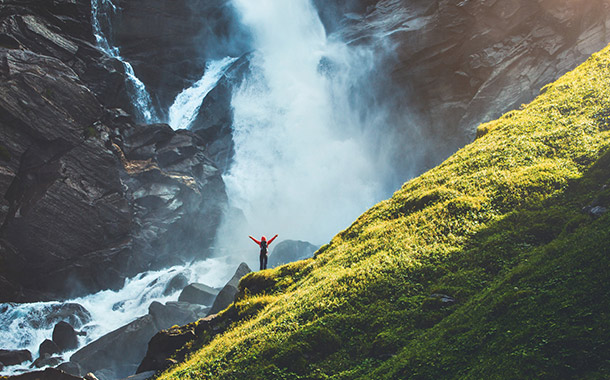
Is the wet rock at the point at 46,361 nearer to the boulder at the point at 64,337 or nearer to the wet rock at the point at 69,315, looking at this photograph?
the boulder at the point at 64,337

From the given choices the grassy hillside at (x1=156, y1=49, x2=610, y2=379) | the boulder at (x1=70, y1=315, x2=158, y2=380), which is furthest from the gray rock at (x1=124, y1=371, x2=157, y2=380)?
the boulder at (x1=70, y1=315, x2=158, y2=380)

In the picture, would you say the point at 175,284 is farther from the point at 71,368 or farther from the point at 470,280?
the point at 470,280

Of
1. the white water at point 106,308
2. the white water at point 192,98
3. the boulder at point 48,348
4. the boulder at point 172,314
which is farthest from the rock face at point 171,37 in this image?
the boulder at point 48,348

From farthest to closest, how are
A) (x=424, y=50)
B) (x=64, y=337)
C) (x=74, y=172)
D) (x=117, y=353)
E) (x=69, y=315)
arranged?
(x=424, y=50) → (x=74, y=172) → (x=69, y=315) → (x=64, y=337) → (x=117, y=353)

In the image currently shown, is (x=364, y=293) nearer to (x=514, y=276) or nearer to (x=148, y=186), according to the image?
(x=514, y=276)

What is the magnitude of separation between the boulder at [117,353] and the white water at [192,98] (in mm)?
52324

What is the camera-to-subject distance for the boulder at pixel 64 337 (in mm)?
38312

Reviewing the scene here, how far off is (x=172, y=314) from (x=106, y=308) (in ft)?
41.2

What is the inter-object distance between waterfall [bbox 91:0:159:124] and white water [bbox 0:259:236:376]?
3290 centimetres

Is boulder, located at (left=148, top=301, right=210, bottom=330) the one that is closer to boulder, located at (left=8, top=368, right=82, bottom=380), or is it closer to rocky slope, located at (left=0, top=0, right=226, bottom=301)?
rocky slope, located at (left=0, top=0, right=226, bottom=301)

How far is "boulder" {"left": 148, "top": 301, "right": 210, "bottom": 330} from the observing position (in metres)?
40.7

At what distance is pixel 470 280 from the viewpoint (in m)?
9.47

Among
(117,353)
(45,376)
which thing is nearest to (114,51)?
(117,353)

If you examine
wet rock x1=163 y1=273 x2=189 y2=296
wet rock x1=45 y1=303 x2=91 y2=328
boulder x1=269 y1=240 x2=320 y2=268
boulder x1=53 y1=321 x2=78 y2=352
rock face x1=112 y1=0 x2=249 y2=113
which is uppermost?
rock face x1=112 y1=0 x2=249 y2=113
